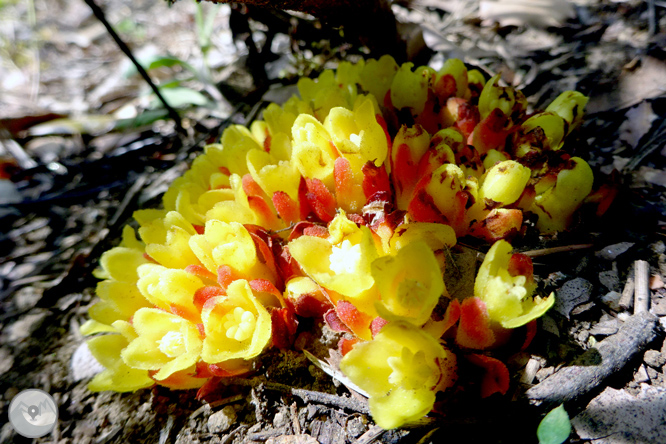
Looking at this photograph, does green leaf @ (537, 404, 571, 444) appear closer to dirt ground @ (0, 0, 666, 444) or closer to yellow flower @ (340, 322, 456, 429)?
dirt ground @ (0, 0, 666, 444)

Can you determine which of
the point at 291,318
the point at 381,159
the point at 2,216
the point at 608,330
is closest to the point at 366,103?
the point at 381,159

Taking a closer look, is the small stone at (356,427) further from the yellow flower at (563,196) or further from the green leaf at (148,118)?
the green leaf at (148,118)

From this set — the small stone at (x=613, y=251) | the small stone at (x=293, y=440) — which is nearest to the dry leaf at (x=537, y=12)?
the small stone at (x=613, y=251)

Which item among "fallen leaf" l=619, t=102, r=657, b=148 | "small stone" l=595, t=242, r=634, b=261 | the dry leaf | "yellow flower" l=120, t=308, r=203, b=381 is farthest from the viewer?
the dry leaf

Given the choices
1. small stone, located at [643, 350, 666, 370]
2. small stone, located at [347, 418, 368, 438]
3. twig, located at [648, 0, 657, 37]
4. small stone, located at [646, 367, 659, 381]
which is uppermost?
twig, located at [648, 0, 657, 37]

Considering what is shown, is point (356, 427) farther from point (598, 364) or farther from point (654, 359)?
point (654, 359)

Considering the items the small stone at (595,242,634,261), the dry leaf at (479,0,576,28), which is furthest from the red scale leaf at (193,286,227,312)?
the dry leaf at (479,0,576,28)
